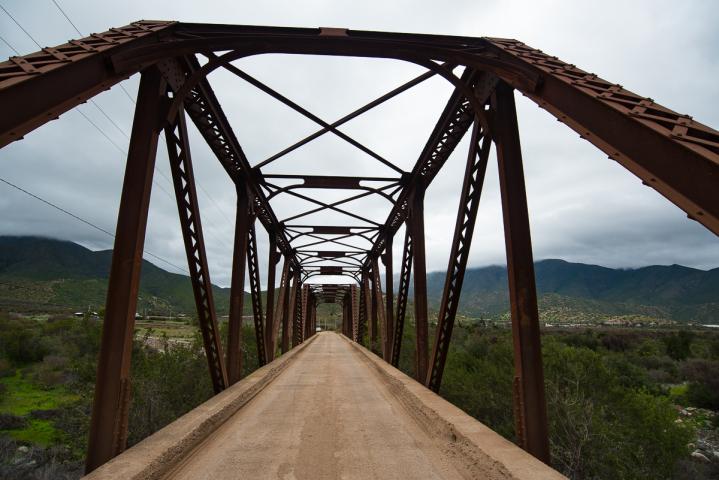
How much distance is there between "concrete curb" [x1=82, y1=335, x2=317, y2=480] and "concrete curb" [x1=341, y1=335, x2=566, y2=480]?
263 centimetres

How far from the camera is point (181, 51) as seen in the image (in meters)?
4.70

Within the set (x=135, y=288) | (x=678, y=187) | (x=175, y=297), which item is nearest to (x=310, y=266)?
(x=135, y=288)

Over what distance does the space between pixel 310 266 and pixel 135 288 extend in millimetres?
24880

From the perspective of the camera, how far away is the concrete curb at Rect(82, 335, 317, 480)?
3064 mm

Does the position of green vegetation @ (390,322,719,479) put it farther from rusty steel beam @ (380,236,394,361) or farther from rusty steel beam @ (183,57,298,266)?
rusty steel beam @ (183,57,298,266)

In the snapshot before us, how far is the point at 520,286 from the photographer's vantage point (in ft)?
13.5

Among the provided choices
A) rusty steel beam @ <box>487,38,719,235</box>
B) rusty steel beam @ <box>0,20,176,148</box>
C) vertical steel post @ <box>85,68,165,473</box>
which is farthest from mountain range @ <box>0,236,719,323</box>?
rusty steel beam @ <box>487,38,719,235</box>

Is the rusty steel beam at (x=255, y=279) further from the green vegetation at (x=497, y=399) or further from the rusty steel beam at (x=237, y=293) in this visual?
the green vegetation at (x=497, y=399)

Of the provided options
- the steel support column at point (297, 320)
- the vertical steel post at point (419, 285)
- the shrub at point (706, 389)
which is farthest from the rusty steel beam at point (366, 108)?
the shrub at point (706, 389)

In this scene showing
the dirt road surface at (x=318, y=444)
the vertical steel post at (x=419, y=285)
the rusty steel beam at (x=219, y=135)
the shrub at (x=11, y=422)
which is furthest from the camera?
the shrub at (x=11, y=422)

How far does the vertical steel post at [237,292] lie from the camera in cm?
873

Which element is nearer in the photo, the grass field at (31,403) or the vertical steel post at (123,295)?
the vertical steel post at (123,295)

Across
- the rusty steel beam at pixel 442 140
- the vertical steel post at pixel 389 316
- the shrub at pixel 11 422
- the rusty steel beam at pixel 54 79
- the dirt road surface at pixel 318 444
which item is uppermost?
the rusty steel beam at pixel 442 140

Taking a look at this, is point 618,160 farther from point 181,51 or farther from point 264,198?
point 264,198
